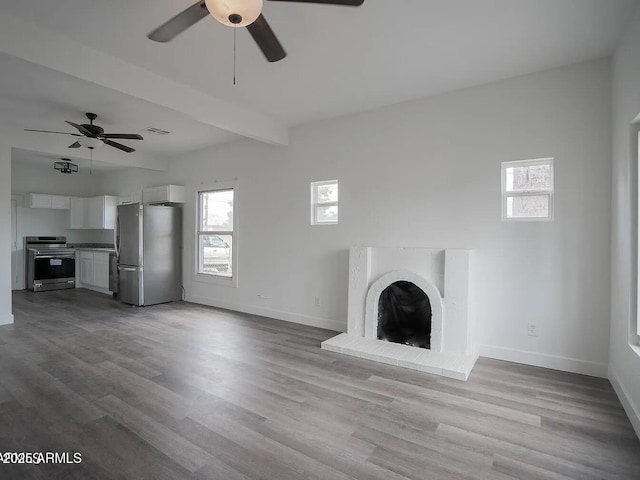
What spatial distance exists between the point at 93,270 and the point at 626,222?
8997 millimetres

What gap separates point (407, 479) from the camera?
1.78 meters

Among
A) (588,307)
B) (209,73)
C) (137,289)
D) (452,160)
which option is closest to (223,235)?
(137,289)

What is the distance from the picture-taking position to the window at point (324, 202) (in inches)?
184

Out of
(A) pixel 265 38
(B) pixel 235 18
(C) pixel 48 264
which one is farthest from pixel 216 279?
(B) pixel 235 18

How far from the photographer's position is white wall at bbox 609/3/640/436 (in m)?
2.32

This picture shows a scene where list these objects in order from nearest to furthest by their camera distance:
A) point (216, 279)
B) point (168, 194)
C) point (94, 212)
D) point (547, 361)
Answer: point (547, 361), point (216, 279), point (168, 194), point (94, 212)

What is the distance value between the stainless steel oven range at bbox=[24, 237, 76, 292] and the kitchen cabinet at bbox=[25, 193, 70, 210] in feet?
2.48

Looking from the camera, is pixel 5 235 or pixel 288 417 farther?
pixel 5 235

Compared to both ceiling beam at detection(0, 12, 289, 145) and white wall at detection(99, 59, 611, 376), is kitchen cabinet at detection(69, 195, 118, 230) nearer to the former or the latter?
white wall at detection(99, 59, 611, 376)

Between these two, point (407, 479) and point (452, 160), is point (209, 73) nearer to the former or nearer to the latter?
point (452, 160)

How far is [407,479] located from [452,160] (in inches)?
119

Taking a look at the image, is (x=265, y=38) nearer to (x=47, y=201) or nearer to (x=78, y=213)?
(x=47, y=201)

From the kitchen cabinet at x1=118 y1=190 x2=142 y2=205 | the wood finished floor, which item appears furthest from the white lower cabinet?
the wood finished floor

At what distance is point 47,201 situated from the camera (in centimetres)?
778
